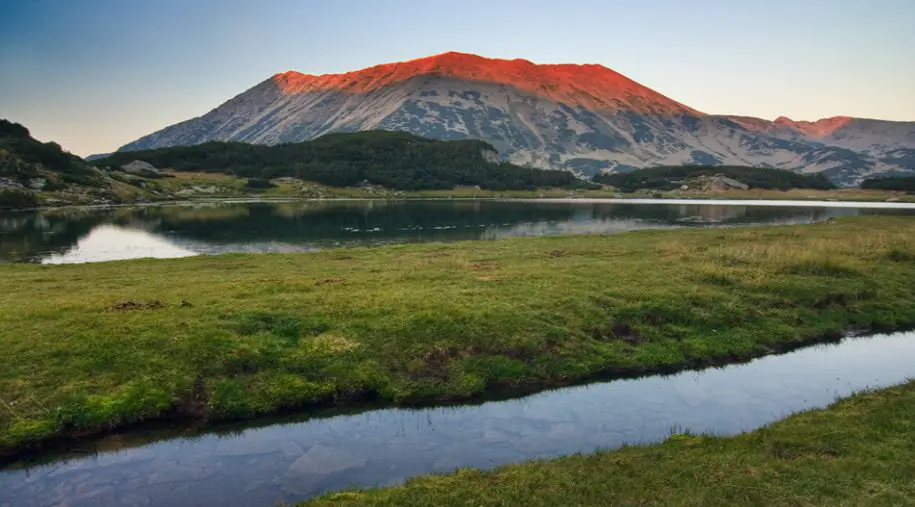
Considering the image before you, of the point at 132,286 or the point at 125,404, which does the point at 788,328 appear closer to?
the point at 125,404

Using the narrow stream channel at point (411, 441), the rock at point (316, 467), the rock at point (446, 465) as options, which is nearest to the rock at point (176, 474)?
the narrow stream channel at point (411, 441)

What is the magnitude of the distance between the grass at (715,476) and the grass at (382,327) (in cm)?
749

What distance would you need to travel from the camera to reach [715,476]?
13422mm

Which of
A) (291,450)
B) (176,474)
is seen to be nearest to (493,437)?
(291,450)

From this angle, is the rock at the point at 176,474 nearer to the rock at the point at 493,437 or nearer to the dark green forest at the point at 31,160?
the rock at the point at 493,437

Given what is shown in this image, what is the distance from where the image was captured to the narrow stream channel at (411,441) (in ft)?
48.0

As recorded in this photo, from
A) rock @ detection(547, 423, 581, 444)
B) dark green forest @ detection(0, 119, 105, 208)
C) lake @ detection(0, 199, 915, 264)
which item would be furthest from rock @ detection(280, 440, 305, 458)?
dark green forest @ detection(0, 119, 105, 208)

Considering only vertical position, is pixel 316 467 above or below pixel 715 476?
below

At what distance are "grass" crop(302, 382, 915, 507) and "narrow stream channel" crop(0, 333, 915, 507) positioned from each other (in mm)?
1775

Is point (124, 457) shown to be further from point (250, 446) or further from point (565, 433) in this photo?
point (565, 433)

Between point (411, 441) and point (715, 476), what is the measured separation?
896 cm

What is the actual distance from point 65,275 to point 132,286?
10536 mm

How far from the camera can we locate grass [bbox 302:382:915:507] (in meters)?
12.5

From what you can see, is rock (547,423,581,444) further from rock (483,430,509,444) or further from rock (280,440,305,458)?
rock (280,440,305,458)
